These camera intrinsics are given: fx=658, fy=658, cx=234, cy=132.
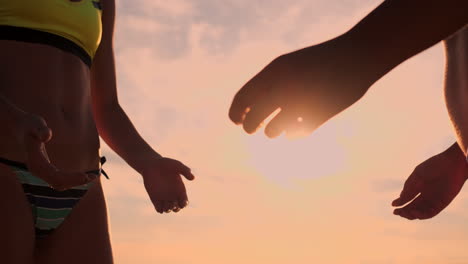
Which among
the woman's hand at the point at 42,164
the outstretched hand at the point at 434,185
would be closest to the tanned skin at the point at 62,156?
the woman's hand at the point at 42,164

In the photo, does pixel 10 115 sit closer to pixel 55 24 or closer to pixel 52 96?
pixel 52 96

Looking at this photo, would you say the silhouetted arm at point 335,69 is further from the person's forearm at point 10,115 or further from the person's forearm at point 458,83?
the person's forearm at point 10,115

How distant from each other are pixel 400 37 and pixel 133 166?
2.24 metres

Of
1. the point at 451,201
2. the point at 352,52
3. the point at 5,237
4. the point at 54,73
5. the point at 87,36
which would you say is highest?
the point at 87,36

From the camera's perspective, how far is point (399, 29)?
172cm

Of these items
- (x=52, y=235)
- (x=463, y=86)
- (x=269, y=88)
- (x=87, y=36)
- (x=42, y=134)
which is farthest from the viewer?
(x=87, y=36)

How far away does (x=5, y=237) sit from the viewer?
296cm

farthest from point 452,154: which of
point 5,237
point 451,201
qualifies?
point 5,237

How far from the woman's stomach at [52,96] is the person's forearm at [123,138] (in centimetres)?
33

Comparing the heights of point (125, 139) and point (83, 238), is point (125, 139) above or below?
above

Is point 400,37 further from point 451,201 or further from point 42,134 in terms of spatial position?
point 451,201

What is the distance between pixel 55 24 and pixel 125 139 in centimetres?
79

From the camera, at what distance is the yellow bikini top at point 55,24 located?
3.27 meters

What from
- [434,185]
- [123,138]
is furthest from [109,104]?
[434,185]
